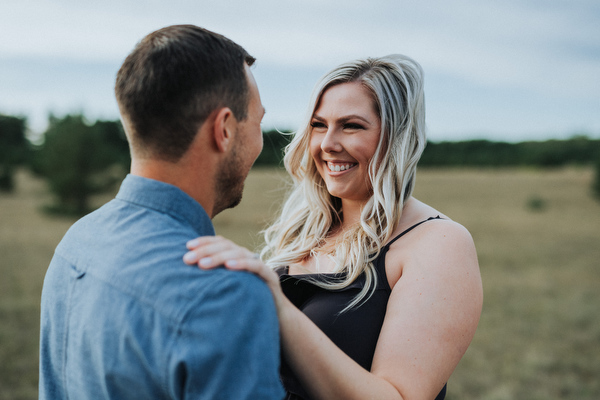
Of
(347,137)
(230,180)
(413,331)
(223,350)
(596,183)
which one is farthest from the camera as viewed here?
(596,183)

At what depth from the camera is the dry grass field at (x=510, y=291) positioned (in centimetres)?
681

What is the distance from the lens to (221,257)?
1.42 m

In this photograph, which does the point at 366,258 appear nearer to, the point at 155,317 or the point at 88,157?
the point at 155,317

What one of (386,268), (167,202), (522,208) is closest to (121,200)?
(167,202)

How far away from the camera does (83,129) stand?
25.0 m

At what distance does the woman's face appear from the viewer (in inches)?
108

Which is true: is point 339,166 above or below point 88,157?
above

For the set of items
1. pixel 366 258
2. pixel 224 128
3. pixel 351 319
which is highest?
pixel 224 128

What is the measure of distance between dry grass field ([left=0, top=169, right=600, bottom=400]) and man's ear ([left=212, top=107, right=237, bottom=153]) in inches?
92.7

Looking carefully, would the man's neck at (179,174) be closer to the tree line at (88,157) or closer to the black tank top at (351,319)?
the black tank top at (351,319)

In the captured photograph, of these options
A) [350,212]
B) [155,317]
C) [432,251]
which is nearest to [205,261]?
[155,317]

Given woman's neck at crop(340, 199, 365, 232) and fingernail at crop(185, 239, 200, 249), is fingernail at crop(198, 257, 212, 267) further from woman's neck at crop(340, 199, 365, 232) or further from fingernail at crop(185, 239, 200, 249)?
woman's neck at crop(340, 199, 365, 232)

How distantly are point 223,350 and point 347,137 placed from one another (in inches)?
68.1

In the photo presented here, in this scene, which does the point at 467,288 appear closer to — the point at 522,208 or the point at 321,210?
the point at 321,210
